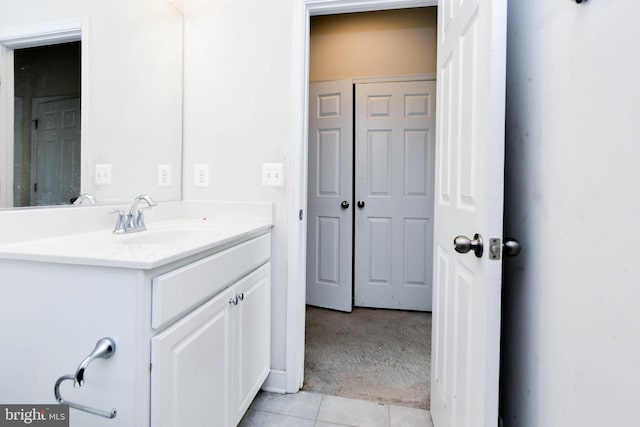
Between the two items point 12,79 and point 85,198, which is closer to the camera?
point 12,79

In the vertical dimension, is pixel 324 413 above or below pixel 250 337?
below

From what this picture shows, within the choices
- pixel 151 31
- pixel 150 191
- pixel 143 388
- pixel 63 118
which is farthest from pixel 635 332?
pixel 151 31

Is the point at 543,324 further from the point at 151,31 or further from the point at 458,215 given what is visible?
the point at 151,31

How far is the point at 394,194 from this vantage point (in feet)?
8.95

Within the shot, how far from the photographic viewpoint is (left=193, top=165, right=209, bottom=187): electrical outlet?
5.57ft

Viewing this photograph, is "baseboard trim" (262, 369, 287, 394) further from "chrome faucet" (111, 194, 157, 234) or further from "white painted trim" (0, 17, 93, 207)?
"white painted trim" (0, 17, 93, 207)

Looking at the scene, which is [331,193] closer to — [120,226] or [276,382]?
[276,382]

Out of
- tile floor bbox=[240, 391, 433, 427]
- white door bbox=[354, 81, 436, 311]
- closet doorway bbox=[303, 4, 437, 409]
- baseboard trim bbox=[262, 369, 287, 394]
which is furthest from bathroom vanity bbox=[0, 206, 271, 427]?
white door bbox=[354, 81, 436, 311]

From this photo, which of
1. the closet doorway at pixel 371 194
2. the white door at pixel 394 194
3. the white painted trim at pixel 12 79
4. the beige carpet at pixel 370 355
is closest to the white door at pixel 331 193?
the closet doorway at pixel 371 194

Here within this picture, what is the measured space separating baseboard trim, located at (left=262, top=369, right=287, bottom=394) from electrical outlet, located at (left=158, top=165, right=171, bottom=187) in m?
1.10

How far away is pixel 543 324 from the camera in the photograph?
0.71 m

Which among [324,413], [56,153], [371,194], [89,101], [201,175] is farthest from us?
[371,194]

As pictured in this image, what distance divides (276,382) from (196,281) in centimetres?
95

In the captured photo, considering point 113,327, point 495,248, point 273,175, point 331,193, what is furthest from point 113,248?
point 331,193
